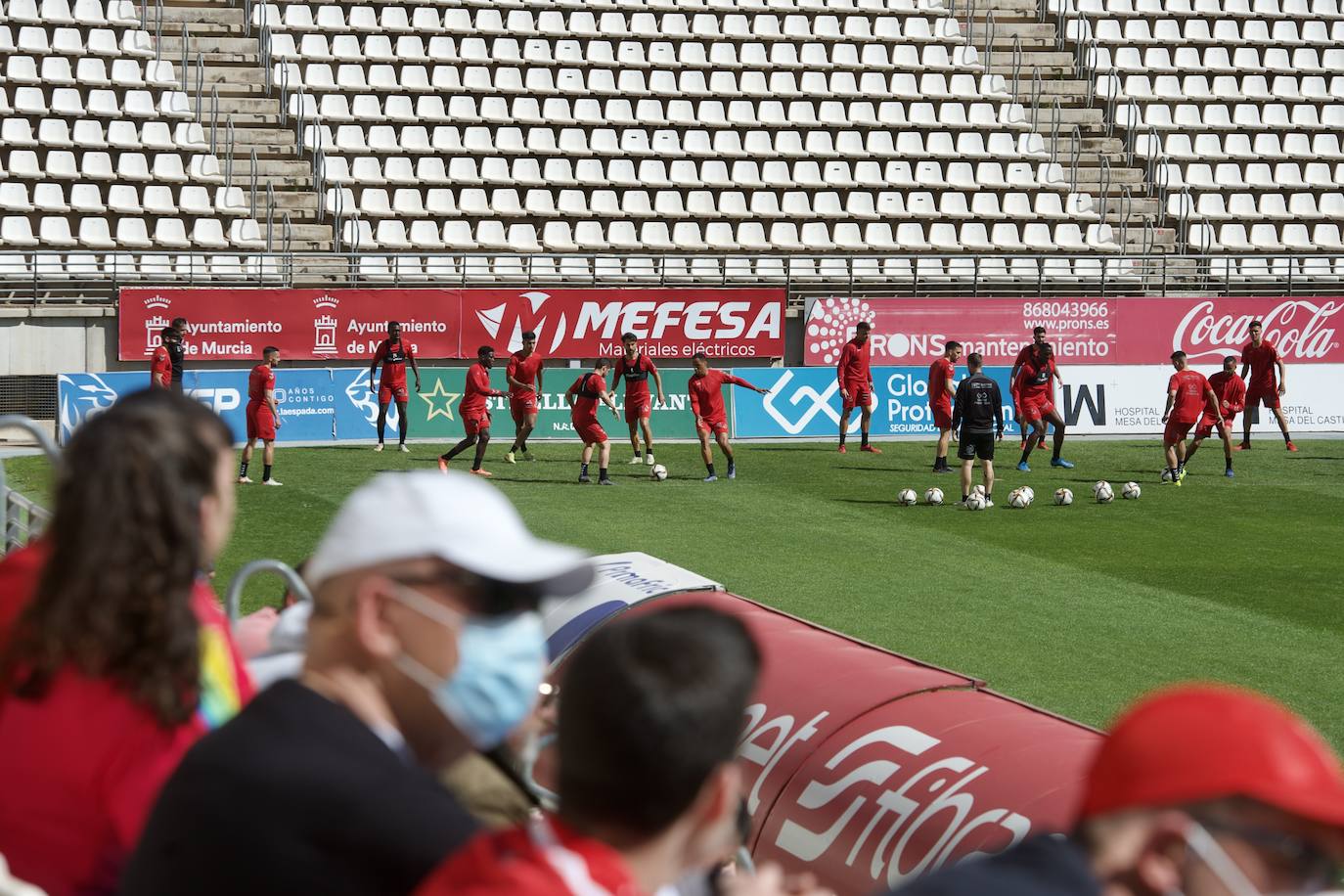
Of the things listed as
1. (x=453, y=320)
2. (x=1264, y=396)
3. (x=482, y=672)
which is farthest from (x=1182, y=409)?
(x=482, y=672)

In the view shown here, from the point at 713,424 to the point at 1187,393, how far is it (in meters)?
6.80

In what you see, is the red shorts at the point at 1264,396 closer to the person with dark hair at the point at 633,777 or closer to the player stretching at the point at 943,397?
the player stretching at the point at 943,397

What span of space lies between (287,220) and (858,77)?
13249 millimetres

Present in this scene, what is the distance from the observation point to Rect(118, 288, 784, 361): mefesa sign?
26344mm

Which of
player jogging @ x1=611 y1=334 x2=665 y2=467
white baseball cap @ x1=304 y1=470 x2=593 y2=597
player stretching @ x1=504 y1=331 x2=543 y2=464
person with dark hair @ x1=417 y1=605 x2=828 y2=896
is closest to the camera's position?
person with dark hair @ x1=417 y1=605 x2=828 y2=896

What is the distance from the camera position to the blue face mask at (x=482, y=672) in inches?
105

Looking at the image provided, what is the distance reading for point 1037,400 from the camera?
78.3ft

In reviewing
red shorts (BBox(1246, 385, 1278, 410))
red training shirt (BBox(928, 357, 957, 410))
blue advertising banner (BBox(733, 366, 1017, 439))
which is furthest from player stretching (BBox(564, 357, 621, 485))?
red shorts (BBox(1246, 385, 1278, 410))

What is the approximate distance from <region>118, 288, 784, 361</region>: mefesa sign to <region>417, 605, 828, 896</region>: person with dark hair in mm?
Answer: 25212

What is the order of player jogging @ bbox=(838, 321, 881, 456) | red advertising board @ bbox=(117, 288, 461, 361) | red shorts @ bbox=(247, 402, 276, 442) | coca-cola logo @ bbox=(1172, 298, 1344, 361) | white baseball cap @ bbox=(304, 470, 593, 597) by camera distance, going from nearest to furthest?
white baseball cap @ bbox=(304, 470, 593, 597) → red shorts @ bbox=(247, 402, 276, 442) → player jogging @ bbox=(838, 321, 881, 456) → red advertising board @ bbox=(117, 288, 461, 361) → coca-cola logo @ bbox=(1172, 298, 1344, 361)

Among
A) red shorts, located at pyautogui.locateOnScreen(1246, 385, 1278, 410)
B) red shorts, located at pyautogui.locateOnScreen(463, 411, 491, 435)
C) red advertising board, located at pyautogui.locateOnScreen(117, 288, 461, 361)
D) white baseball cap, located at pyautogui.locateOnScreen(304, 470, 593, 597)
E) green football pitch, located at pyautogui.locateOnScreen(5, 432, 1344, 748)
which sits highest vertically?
red advertising board, located at pyautogui.locateOnScreen(117, 288, 461, 361)

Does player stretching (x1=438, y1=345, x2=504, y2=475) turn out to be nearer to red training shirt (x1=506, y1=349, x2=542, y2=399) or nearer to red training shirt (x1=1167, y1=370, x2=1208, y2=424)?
red training shirt (x1=506, y1=349, x2=542, y2=399)

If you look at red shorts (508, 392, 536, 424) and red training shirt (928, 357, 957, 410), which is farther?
red training shirt (928, 357, 957, 410)

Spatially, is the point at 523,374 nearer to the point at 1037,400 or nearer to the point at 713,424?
the point at 713,424
